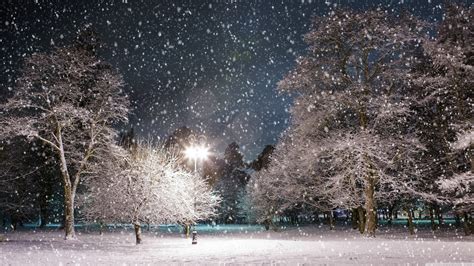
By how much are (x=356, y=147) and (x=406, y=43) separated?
6995 mm

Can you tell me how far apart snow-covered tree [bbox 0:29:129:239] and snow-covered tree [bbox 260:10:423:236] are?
451 inches

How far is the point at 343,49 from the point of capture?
24.6 meters

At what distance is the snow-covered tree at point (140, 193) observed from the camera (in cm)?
2345

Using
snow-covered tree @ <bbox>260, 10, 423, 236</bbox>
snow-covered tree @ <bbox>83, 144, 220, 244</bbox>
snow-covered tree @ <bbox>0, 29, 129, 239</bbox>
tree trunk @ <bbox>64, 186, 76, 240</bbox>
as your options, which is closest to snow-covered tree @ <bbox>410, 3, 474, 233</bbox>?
snow-covered tree @ <bbox>260, 10, 423, 236</bbox>

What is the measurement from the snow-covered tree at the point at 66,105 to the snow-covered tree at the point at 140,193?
2259 millimetres

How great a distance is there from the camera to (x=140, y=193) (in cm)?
2364

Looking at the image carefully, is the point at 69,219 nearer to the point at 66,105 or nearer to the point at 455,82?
the point at 66,105

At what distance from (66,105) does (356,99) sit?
Result: 1668cm

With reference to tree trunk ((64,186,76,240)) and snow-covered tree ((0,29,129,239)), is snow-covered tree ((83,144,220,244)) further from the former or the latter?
snow-covered tree ((0,29,129,239))

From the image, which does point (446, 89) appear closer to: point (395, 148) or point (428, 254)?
point (395, 148)

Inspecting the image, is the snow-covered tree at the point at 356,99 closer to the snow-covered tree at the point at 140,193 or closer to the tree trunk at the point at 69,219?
the snow-covered tree at the point at 140,193

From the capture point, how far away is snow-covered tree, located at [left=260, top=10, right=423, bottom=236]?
74.0 feet

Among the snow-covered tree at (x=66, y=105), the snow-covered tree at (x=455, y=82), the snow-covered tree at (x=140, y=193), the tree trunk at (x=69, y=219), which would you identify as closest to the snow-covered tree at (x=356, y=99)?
the snow-covered tree at (x=455, y=82)

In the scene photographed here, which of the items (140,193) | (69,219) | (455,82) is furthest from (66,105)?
(455,82)
